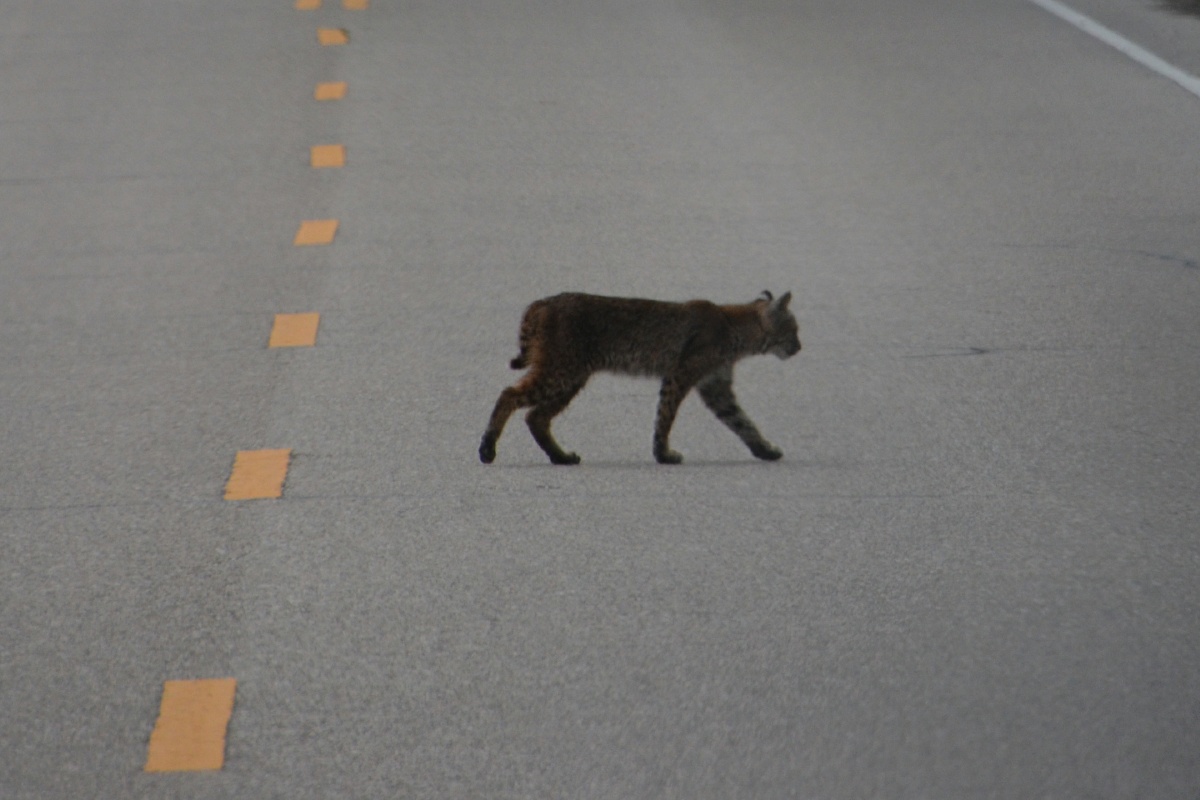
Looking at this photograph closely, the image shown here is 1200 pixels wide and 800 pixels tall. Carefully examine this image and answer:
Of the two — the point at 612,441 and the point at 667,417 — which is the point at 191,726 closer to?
the point at 667,417

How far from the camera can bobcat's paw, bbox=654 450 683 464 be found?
720 cm

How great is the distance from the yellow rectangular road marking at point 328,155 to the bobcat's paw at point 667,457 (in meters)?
6.03

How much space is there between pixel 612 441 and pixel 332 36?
10.5 metres

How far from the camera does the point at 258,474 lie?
711 centimetres

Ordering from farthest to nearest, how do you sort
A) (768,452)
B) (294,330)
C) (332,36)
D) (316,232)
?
(332,36) < (316,232) < (294,330) < (768,452)

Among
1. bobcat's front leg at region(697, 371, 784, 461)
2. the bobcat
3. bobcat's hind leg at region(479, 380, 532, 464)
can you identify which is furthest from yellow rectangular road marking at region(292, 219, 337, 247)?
bobcat's front leg at region(697, 371, 784, 461)

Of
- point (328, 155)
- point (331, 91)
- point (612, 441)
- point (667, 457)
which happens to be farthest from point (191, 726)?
point (331, 91)

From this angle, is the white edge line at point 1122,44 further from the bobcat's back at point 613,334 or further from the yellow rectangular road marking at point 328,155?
the bobcat's back at point 613,334

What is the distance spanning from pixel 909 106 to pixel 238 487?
8.13 meters

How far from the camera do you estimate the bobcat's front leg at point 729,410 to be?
23.8ft

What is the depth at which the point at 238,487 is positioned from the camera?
6969 millimetres

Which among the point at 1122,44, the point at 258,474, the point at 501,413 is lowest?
the point at 1122,44

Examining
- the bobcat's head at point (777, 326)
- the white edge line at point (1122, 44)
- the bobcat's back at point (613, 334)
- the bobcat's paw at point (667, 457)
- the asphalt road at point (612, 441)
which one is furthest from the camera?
the white edge line at point (1122, 44)

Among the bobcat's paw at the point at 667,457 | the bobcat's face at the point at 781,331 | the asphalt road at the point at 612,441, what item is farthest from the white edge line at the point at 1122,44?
the bobcat's paw at the point at 667,457
